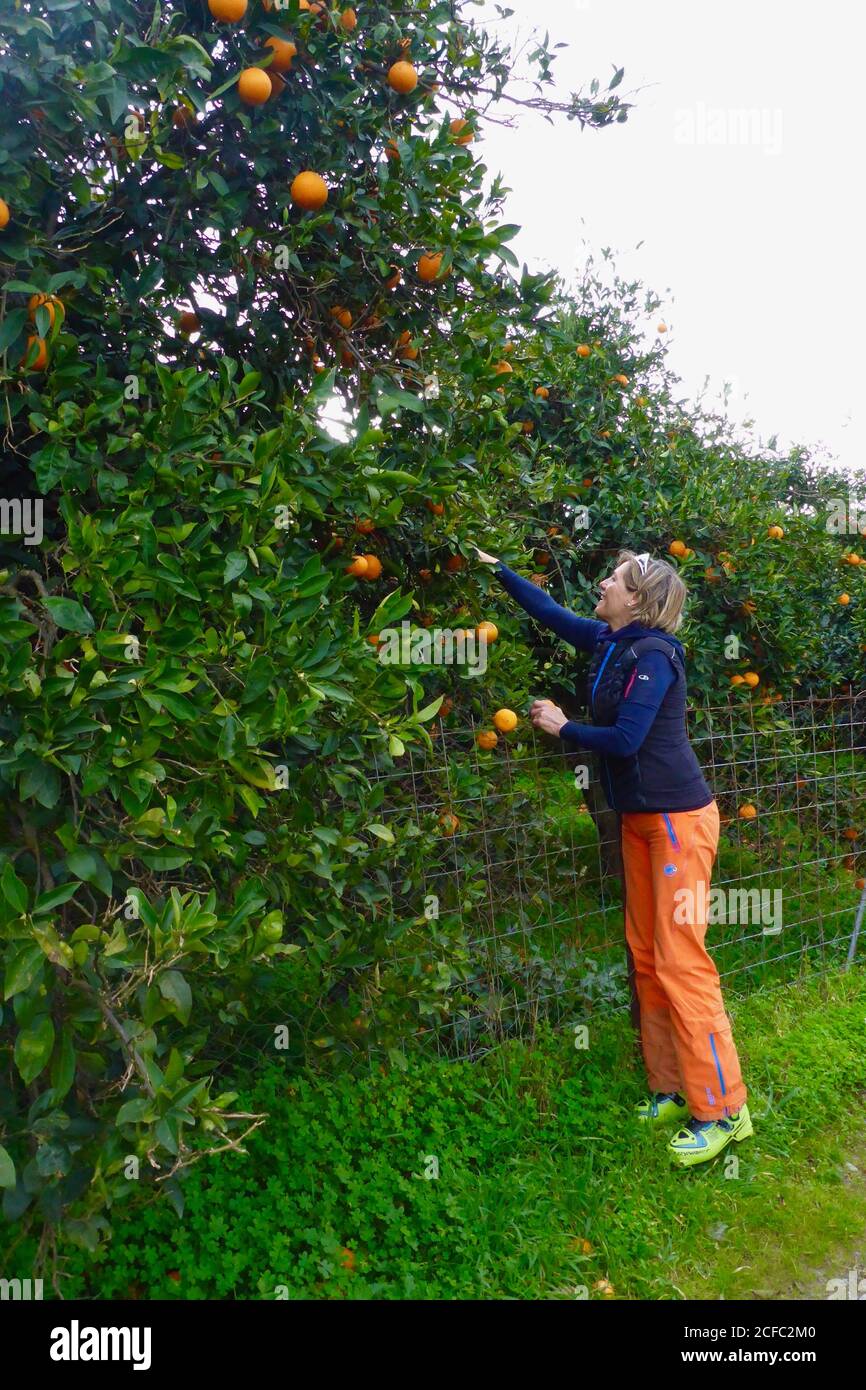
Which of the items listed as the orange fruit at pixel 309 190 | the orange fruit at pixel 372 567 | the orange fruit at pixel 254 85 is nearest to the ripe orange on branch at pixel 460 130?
the orange fruit at pixel 309 190

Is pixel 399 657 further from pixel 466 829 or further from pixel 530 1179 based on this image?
pixel 530 1179

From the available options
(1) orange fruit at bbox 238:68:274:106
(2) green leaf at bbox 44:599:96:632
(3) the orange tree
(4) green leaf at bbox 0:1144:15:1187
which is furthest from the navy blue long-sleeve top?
(4) green leaf at bbox 0:1144:15:1187

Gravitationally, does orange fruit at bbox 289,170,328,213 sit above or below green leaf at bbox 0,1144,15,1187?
above

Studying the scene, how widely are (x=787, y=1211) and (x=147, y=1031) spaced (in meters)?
2.42

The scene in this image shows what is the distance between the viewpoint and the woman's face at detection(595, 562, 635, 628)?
3.39m

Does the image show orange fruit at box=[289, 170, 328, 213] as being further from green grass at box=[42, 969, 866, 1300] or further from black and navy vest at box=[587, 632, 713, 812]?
green grass at box=[42, 969, 866, 1300]

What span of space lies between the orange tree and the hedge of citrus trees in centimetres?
1

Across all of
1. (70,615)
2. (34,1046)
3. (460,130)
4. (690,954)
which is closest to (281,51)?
(460,130)

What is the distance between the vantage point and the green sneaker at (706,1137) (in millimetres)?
3295

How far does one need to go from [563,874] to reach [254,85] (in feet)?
9.48

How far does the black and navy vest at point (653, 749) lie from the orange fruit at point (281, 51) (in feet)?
6.39

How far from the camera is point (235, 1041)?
3.40 meters

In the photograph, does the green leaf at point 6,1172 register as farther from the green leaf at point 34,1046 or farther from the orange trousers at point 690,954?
the orange trousers at point 690,954
